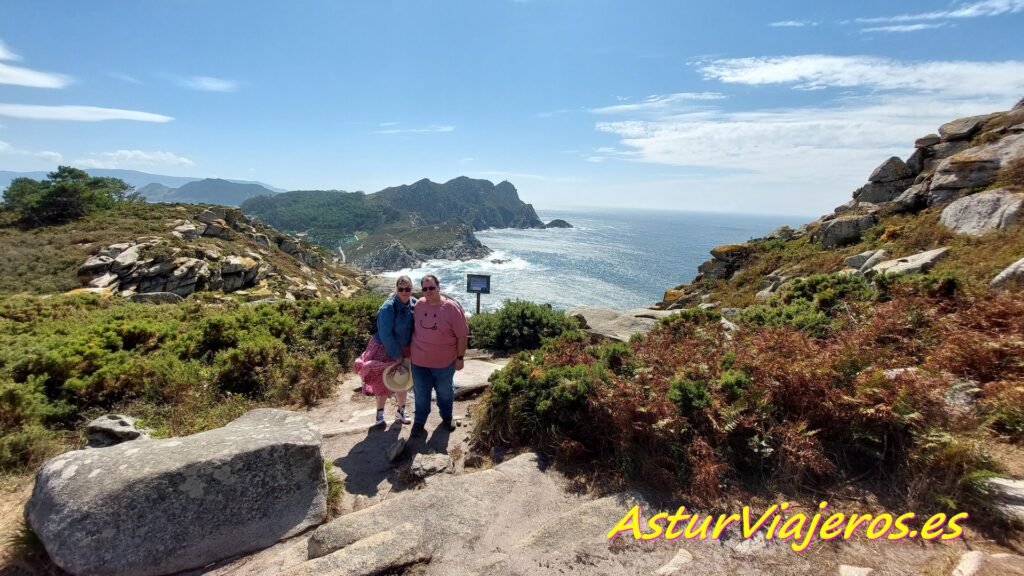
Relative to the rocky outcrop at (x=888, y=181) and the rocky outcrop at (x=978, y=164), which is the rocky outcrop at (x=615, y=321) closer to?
the rocky outcrop at (x=978, y=164)

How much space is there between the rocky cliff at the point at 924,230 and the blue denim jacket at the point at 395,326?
9532mm

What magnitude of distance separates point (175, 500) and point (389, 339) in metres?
2.78

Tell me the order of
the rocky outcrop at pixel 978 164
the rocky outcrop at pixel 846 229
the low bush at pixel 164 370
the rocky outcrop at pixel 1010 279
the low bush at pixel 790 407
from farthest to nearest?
the rocky outcrop at pixel 846 229, the rocky outcrop at pixel 978 164, the rocky outcrop at pixel 1010 279, the low bush at pixel 164 370, the low bush at pixel 790 407

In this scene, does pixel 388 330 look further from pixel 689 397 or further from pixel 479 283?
pixel 479 283

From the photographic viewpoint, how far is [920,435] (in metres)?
3.89

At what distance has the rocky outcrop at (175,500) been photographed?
10.8 feet

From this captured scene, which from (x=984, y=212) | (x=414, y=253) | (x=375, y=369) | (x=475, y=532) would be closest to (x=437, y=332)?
(x=375, y=369)

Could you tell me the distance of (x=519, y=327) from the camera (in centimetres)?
1070

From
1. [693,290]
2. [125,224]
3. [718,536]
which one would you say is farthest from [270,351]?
[125,224]

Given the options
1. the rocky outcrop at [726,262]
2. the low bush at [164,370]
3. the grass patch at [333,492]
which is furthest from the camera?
the rocky outcrop at [726,262]

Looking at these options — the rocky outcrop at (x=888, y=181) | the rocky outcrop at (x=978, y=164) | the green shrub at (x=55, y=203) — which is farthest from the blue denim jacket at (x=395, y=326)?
the green shrub at (x=55, y=203)

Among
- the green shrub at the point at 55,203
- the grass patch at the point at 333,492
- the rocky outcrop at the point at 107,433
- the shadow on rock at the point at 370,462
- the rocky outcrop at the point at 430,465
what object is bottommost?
the shadow on rock at the point at 370,462

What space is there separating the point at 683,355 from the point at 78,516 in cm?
667

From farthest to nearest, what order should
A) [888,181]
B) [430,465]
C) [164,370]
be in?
[888,181], [164,370], [430,465]
